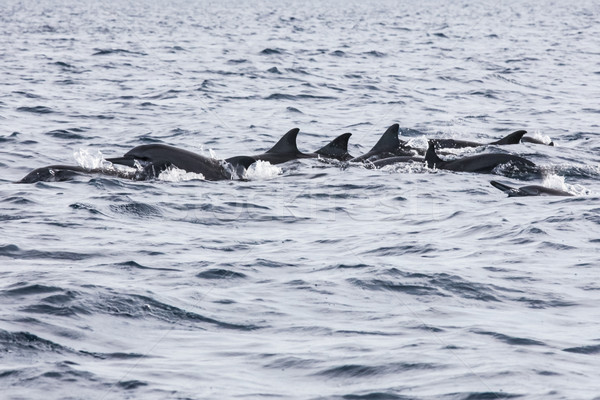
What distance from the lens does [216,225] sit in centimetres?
1318

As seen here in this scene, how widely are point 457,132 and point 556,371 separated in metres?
16.1

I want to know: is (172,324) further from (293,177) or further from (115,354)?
(293,177)

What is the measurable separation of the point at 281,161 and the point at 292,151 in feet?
1.58

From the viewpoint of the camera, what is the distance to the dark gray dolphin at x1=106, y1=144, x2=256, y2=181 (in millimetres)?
15922

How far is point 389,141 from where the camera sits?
1861cm

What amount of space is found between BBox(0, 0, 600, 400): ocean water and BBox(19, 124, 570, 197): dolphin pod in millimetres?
269

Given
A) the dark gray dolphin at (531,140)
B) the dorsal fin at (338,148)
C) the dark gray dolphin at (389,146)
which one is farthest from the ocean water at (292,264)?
the dark gray dolphin at (389,146)

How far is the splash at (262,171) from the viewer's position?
1673 centimetres

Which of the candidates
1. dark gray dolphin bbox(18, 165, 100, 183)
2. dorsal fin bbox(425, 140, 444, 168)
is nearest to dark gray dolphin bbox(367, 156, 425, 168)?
dorsal fin bbox(425, 140, 444, 168)

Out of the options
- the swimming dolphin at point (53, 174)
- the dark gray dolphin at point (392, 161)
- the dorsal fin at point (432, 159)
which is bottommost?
the dark gray dolphin at point (392, 161)

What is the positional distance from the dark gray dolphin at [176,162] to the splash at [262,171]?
22cm

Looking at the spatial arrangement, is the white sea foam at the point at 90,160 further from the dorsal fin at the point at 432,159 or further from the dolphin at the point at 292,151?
the dorsal fin at the point at 432,159

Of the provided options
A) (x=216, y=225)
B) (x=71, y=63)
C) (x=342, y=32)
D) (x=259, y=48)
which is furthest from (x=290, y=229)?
(x=342, y=32)

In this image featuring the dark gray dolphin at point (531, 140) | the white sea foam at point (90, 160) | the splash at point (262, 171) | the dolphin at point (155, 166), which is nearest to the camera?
the dolphin at point (155, 166)
